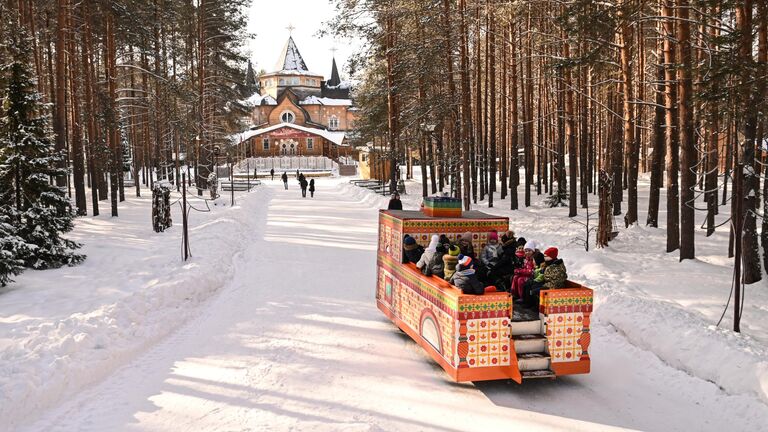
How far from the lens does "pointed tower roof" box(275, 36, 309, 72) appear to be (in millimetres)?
93938

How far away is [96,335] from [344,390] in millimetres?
3787

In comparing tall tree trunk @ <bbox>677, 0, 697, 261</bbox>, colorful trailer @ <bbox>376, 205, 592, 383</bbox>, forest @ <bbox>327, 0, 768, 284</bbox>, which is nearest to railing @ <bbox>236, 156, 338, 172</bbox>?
forest @ <bbox>327, 0, 768, 284</bbox>

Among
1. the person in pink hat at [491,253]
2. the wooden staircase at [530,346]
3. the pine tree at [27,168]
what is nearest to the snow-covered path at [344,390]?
the wooden staircase at [530,346]

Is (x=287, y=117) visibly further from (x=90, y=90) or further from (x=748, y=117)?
(x=748, y=117)

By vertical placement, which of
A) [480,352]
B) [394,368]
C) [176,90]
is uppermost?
[176,90]

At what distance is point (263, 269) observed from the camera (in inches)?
539

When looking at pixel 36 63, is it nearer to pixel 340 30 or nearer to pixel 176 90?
pixel 176 90

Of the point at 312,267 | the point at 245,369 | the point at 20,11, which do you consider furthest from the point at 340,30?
the point at 245,369

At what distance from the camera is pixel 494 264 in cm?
813

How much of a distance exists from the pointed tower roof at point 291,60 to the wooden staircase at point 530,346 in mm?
92348

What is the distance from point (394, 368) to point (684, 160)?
846cm

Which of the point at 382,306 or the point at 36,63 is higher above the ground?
the point at 36,63

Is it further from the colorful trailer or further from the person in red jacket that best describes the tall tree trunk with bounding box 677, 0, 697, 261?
the colorful trailer

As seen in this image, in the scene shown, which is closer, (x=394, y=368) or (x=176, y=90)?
(x=394, y=368)
